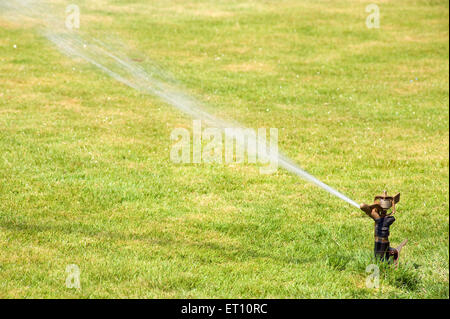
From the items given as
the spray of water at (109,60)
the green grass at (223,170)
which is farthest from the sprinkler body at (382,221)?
the spray of water at (109,60)

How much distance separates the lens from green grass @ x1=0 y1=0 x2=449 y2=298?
19.6 ft

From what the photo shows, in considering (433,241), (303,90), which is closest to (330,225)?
(433,241)

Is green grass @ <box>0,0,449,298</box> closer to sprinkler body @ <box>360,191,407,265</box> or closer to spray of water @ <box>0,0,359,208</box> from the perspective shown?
sprinkler body @ <box>360,191,407,265</box>

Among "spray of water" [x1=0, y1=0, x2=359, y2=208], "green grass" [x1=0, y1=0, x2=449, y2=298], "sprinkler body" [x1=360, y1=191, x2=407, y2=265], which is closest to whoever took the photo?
"sprinkler body" [x1=360, y1=191, x2=407, y2=265]

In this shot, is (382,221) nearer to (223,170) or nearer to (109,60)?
(223,170)

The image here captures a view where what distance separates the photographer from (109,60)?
51.9 feet

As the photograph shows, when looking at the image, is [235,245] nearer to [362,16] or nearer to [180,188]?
[180,188]

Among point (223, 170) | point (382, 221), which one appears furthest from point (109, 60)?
point (382, 221)

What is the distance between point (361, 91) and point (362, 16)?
7.68 m

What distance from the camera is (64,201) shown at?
7590 millimetres

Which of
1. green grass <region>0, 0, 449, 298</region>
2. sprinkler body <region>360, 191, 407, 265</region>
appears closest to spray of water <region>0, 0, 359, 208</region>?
green grass <region>0, 0, 449, 298</region>

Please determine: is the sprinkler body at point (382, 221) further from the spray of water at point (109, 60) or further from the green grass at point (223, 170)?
the spray of water at point (109, 60)

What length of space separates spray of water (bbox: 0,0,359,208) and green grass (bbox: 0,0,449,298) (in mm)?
345

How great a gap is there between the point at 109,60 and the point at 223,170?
25.7 feet
